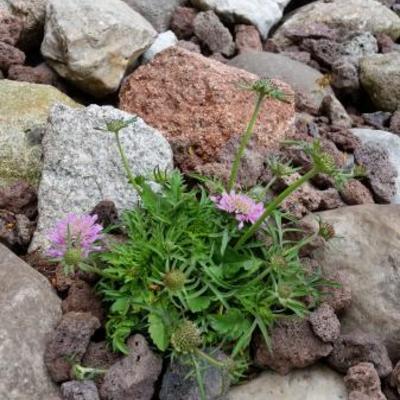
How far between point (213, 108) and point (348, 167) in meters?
0.93

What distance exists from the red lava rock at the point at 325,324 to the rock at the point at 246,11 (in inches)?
131

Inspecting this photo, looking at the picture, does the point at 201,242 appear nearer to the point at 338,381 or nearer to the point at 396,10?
the point at 338,381

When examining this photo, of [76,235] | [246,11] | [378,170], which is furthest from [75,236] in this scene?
[246,11]

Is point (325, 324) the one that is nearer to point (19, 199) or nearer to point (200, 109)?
point (200, 109)

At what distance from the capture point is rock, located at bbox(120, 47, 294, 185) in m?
4.01

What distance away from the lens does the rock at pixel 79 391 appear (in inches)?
112

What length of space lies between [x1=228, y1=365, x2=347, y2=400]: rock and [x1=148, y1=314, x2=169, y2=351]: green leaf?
16.0 inches

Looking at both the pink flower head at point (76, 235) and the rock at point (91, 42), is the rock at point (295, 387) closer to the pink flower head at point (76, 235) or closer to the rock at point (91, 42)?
the pink flower head at point (76, 235)

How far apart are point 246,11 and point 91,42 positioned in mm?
1784

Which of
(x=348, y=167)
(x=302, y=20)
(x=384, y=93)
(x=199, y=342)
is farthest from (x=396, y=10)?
(x=199, y=342)

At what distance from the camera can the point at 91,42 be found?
14.6 feet

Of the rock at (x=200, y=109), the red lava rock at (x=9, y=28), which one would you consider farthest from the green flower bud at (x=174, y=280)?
the red lava rock at (x=9, y=28)

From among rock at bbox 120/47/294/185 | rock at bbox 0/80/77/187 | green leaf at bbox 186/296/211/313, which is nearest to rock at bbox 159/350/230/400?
green leaf at bbox 186/296/211/313

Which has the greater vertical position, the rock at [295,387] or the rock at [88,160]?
the rock at [88,160]
